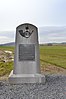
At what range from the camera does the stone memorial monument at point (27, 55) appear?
1265 cm

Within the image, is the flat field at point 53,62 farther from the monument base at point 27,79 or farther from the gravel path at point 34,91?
the gravel path at point 34,91

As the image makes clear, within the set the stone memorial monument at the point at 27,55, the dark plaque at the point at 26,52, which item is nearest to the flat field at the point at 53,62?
the stone memorial monument at the point at 27,55

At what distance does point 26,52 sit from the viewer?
12664mm

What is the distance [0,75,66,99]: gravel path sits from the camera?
9.73m

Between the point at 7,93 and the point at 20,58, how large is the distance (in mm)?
2757

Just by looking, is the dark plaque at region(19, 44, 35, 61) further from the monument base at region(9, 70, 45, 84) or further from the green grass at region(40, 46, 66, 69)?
the green grass at region(40, 46, 66, 69)

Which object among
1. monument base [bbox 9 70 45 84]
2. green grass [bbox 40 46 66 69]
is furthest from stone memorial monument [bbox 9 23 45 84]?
green grass [bbox 40 46 66 69]

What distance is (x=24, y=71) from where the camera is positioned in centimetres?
1282

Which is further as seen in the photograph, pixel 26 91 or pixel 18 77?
pixel 18 77

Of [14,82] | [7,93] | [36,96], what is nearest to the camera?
[36,96]

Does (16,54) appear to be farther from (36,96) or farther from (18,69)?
(36,96)

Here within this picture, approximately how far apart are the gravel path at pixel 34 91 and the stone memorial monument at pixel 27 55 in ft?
1.89

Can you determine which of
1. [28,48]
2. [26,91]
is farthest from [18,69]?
[26,91]

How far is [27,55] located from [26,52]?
6.1 inches
